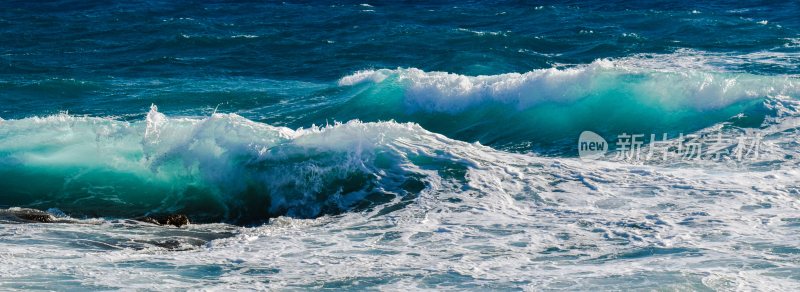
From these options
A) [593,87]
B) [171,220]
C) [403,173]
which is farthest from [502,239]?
[593,87]

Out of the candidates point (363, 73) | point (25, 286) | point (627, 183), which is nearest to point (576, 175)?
point (627, 183)

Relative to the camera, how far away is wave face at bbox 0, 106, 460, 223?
382 inches

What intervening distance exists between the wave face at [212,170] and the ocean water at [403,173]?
0.10ft

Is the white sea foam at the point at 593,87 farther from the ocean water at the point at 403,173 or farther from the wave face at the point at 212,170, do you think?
the wave face at the point at 212,170

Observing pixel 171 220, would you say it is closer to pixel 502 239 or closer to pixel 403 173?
pixel 403 173

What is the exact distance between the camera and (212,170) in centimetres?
1059

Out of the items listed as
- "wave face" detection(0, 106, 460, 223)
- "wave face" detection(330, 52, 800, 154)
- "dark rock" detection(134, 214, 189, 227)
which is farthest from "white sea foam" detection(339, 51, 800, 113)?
"dark rock" detection(134, 214, 189, 227)

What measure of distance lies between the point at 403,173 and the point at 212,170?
2.16 meters

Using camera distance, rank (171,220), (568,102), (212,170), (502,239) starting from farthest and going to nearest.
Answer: (568,102)
(212,170)
(171,220)
(502,239)

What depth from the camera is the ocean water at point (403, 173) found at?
7.18 metres

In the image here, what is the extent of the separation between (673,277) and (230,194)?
16.4ft

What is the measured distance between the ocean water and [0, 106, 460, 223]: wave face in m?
0.03

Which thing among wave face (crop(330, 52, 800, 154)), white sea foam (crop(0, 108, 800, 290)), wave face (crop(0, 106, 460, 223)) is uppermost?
wave face (crop(330, 52, 800, 154))

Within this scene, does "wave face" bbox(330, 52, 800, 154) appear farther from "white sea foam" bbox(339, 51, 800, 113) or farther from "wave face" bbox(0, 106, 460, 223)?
"wave face" bbox(0, 106, 460, 223)
